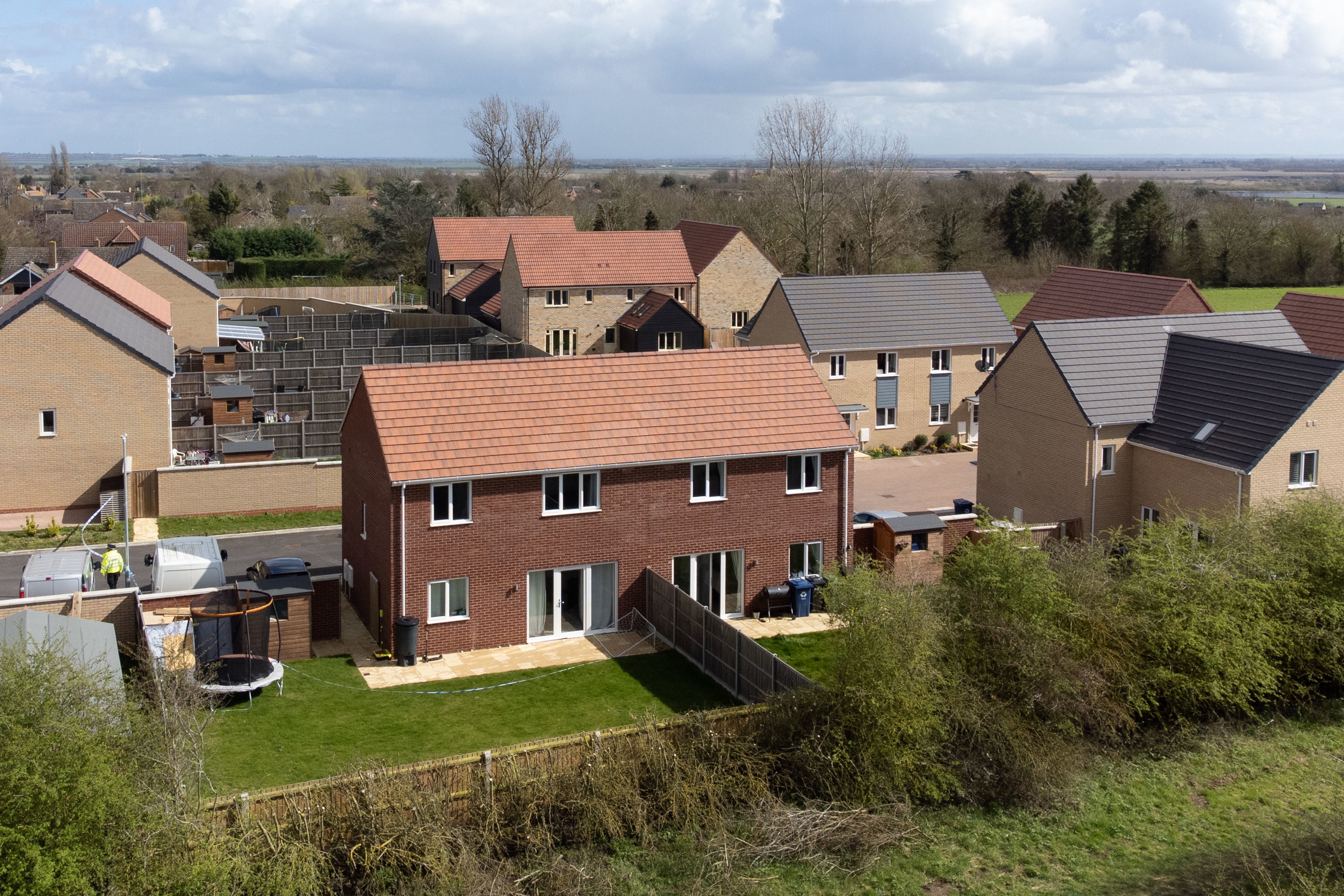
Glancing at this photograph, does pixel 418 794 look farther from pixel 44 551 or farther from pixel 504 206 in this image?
pixel 504 206

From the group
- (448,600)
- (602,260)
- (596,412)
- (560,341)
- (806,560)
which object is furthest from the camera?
(602,260)

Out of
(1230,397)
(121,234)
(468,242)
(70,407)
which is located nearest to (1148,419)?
(1230,397)

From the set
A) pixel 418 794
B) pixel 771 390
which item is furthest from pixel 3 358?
pixel 418 794

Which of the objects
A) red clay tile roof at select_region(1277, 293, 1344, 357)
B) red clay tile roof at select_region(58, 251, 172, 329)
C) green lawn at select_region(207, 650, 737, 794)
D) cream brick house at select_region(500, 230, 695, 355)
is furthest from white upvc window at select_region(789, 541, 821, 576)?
cream brick house at select_region(500, 230, 695, 355)

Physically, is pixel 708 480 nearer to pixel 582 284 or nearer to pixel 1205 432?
pixel 1205 432

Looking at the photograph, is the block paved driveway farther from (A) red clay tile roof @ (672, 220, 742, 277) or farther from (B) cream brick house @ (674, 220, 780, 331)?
(A) red clay tile roof @ (672, 220, 742, 277)
